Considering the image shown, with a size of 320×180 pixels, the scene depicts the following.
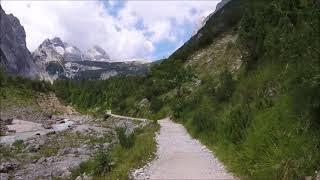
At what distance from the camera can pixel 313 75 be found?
13.0 metres

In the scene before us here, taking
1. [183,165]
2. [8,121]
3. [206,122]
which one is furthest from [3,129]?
[183,165]

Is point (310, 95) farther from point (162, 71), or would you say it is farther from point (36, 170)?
point (162, 71)

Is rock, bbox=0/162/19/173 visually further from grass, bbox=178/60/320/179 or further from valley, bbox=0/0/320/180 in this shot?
grass, bbox=178/60/320/179

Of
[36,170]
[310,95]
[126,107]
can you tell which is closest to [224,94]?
[36,170]

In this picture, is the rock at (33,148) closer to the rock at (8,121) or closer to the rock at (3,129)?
the rock at (3,129)

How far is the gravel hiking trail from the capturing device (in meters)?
15.4

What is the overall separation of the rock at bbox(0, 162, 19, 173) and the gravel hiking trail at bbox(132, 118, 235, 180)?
891cm

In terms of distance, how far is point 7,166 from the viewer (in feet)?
90.0

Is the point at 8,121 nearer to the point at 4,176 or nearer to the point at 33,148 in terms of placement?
the point at 33,148

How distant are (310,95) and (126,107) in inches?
2680

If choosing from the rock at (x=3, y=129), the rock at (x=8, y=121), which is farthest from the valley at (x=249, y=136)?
the rock at (x=8, y=121)

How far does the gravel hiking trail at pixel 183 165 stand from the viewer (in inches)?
605

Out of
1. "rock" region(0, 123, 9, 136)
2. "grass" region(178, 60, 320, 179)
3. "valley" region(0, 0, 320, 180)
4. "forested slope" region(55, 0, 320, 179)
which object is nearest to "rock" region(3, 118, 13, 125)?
"rock" region(0, 123, 9, 136)

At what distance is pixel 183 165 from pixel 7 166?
13796 millimetres
